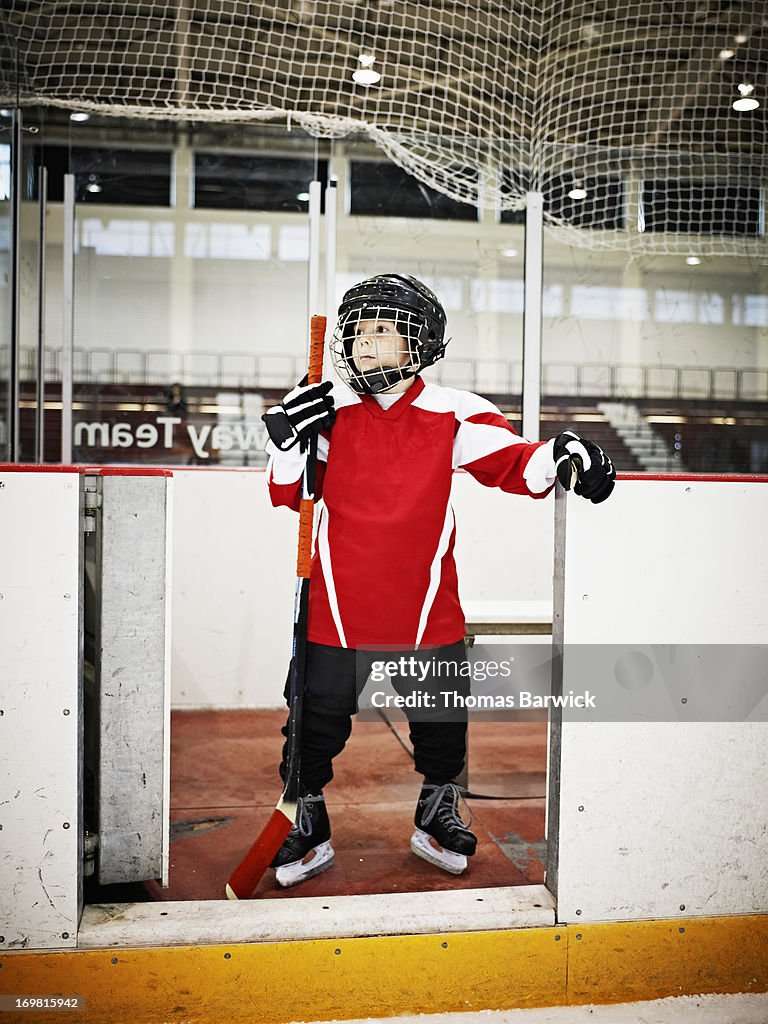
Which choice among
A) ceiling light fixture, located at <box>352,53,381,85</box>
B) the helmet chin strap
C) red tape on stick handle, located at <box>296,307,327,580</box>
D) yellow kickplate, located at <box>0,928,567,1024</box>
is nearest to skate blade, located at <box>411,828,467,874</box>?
yellow kickplate, located at <box>0,928,567,1024</box>

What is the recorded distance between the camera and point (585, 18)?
375 cm

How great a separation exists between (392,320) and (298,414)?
0.84 feet

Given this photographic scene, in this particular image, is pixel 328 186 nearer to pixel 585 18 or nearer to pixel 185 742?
pixel 585 18

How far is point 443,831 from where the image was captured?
190 cm

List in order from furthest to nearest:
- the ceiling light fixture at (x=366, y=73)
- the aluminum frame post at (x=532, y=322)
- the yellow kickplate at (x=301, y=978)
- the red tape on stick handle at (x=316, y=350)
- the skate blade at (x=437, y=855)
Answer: the ceiling light fixture at (x=366, y=73)
the aluminum frame post at (x=532, y=322)
the skate blade at (x=437, y=855)
the red tape on stick handle at (x=316, y=350)
the yellow kickplate at (x=301, y=978)

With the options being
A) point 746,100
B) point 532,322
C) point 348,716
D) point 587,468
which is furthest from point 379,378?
point 746,100

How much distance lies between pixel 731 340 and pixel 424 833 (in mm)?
3153

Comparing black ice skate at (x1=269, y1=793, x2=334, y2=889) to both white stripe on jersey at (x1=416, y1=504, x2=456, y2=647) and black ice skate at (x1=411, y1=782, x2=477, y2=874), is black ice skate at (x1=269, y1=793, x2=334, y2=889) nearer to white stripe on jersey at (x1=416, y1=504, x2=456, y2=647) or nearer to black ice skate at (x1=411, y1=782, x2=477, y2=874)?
black ice skate at (x1=411, y1=782, x2=477, y2=874)

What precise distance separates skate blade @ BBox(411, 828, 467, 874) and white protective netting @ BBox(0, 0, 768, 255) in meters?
2.62

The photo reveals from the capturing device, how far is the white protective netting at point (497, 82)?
11.8ft

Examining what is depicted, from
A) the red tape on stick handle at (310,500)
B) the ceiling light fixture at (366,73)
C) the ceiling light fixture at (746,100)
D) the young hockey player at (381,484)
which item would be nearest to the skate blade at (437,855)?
the young hockey player at (381,484)

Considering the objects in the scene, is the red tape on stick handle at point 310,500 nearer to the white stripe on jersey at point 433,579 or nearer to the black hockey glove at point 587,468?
the white stripe on jersey at point 433,579

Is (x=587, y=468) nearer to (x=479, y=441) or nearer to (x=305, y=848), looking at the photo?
(x=479, y=441)

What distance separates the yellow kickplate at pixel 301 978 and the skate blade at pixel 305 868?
1.02 feet
